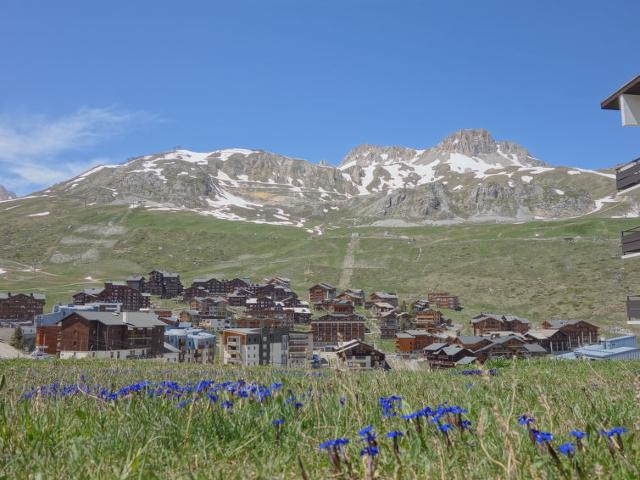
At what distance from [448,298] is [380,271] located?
3418 cm

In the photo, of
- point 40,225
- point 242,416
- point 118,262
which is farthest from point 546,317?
point 40,225

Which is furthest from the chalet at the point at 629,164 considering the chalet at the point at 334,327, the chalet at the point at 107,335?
the chalet at the point at 334,327

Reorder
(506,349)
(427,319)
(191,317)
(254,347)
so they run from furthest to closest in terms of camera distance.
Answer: (191,317)
(427,319)
(254,347)
(506,349)

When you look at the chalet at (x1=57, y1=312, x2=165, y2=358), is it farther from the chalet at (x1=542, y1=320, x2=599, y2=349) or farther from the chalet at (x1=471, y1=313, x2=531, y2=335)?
the chalet at (x1=542, y1=320, x2=599, y2=349)

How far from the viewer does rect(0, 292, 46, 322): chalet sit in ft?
318

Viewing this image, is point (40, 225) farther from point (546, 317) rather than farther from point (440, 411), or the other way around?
point (440, 411)

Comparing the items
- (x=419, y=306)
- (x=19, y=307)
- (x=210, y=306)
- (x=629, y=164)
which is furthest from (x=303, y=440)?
(x=19, y=307)

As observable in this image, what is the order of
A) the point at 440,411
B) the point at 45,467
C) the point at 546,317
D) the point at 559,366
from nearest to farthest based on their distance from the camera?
the point at 45,467 < the point at 440,411 < the point at 559,366 < the point at 546,317

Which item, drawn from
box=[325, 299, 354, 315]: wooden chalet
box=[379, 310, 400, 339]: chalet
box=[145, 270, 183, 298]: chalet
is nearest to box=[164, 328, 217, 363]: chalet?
box=[325, 299, 354, 315]: wooden chalet

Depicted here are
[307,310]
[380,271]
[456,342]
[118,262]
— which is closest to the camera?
[456,342]

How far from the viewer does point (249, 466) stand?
126 inches

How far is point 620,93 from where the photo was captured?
1900 cm

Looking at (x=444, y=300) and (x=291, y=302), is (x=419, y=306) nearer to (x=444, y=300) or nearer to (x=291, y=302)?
(x=444, y=300)

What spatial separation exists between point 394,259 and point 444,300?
41.6 metres
